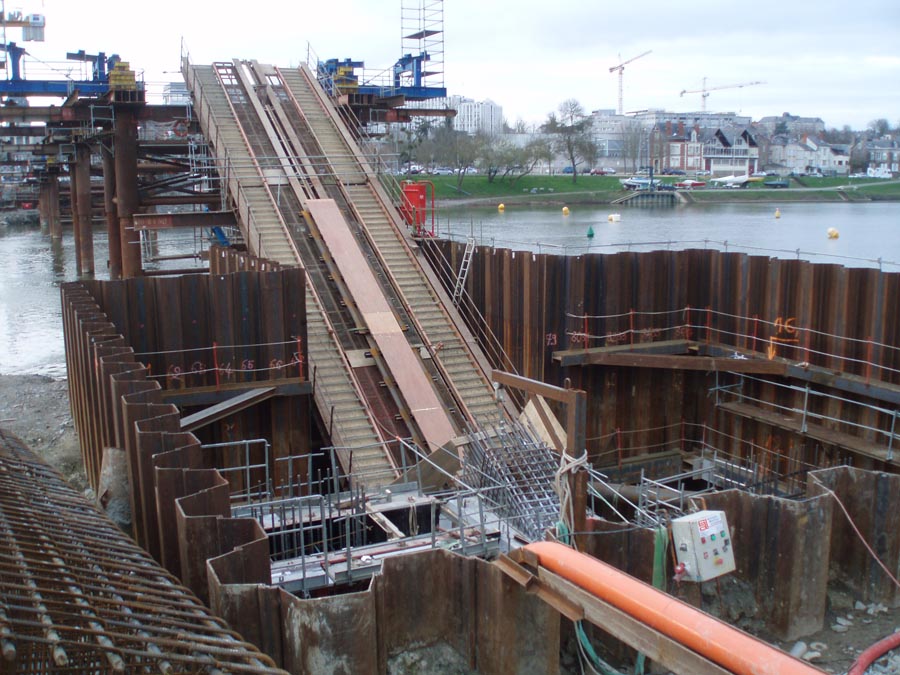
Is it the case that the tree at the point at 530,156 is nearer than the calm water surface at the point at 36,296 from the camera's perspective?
No

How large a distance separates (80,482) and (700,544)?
11.4m

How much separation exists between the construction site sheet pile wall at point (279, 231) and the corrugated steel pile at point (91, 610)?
704cm

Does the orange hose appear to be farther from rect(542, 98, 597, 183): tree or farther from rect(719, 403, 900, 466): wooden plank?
rect(542, 98, 597, 183): tree

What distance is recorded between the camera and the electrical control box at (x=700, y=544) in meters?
11.1

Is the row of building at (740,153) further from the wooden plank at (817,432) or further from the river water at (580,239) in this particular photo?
the wooden plank at (817,432)

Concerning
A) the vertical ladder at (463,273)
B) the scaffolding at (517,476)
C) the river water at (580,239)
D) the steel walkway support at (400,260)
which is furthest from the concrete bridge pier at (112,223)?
the scaffolding at (517,476)

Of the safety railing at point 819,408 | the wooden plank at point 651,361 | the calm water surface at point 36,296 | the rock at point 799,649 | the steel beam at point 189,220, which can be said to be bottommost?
the rock at point 799,649

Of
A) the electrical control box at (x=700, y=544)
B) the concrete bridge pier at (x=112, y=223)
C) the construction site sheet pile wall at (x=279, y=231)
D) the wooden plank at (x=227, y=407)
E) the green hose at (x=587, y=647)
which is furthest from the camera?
the concrete bridge pier at (x=112, y=223)

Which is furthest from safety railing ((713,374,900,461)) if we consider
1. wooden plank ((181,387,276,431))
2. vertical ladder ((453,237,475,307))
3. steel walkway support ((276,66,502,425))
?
wooden plank ((181,387,276,431))

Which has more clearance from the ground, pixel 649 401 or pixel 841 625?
pixel 649 401

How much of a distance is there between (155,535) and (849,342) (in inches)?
497

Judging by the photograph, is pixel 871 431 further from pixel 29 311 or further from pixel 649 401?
pixel 29 311

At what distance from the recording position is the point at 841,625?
41.6 feet

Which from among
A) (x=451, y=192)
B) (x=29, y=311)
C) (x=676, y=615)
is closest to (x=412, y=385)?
(x=676, y=615)
